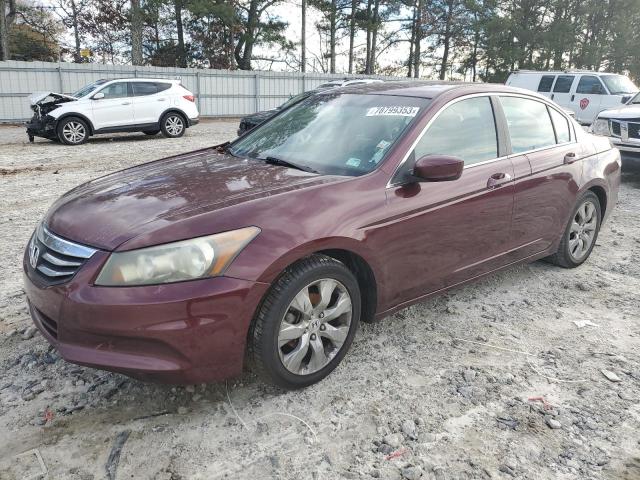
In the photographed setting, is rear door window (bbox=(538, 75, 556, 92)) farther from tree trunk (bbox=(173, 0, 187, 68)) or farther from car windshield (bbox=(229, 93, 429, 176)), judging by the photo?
tree trunk (bbox=(173, 0, 187, 68))

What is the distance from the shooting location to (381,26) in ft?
116

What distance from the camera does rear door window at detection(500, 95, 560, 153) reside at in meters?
3.95

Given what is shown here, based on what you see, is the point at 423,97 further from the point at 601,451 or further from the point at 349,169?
the point at 601,451

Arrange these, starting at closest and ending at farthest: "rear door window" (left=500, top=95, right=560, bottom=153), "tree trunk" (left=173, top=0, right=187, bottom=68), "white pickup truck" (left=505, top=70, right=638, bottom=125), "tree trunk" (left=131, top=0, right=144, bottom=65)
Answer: "rear door window" (left=500, top=95, right=560, bottom=153), "white pickup truck" (left=505, top=70, right=638, bottom=125), "tree trunk" (left=131, top=0, right=144, bottom=65), "tree trunk" (left=173, top=0, right=187, bottom=68)

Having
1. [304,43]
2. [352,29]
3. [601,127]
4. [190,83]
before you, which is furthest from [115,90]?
[352,29]

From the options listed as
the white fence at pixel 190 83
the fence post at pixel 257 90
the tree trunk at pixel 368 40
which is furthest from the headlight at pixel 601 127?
the tree trunk at pixel 368 40

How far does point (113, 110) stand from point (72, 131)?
114cm

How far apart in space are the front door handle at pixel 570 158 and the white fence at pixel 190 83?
58.9 feet

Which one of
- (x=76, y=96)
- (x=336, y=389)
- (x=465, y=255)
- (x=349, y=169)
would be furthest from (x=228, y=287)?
(x=76, y=96)

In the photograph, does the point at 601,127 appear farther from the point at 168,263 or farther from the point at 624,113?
the point at 168,263

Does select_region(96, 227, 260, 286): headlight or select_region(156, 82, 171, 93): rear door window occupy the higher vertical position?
select_region(156, 82, 171, 93): rear door window

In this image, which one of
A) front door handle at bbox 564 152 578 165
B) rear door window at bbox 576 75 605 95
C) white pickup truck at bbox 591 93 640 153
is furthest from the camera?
rear door window at bbox 576 75 605 95

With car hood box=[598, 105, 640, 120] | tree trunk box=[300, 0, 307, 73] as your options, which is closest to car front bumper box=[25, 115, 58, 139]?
car hood box=[598, 105, 640, 120]

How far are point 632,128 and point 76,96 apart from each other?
11.8 meters
